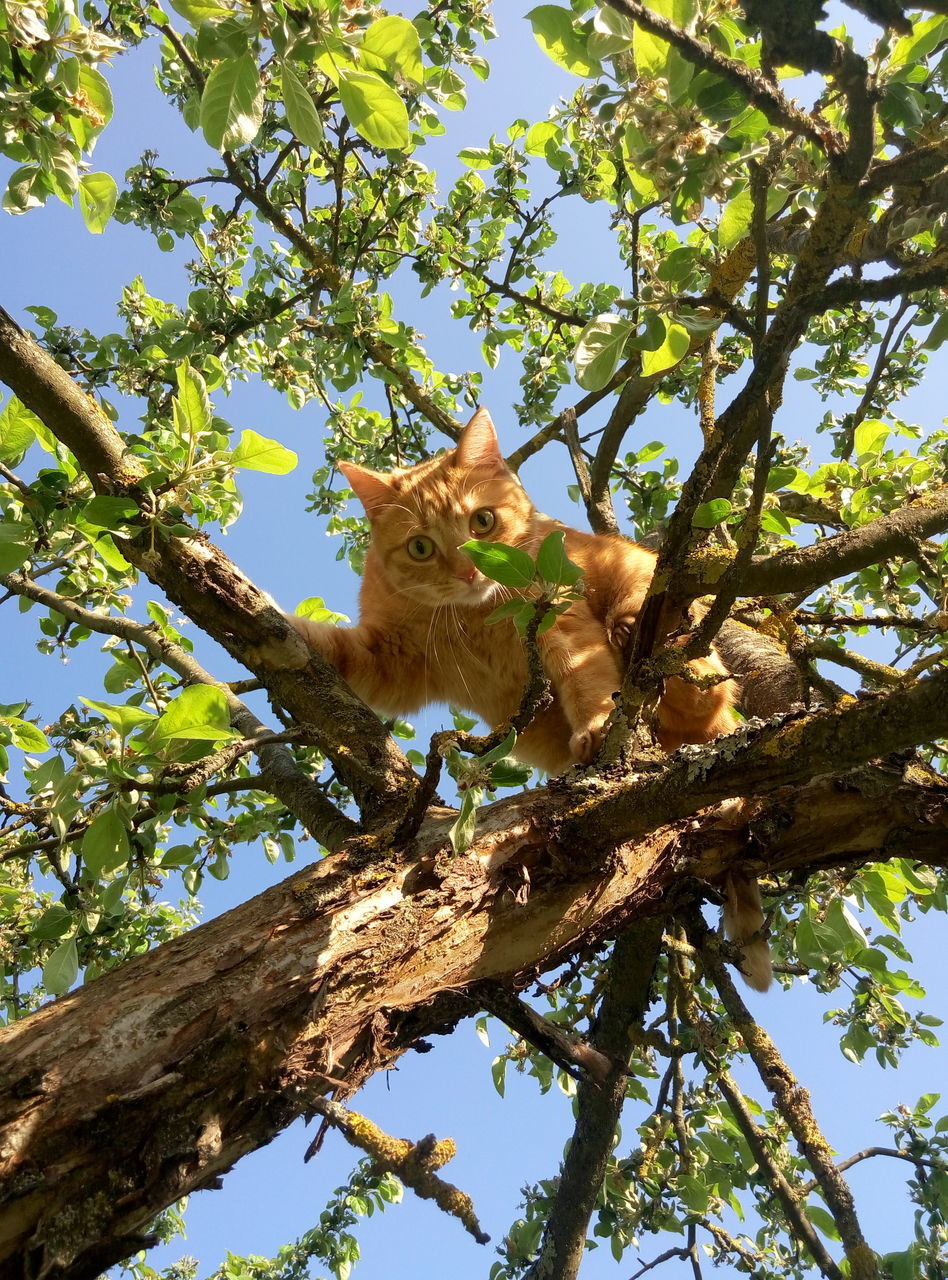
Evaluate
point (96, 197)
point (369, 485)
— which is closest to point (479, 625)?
point (369, 485)

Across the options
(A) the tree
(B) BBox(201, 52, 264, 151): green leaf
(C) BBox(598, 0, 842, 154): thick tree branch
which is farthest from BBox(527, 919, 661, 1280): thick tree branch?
(B) BBox(201, 52, 264, 151): green leaf

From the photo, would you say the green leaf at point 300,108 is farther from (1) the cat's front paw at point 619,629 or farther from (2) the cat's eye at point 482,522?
(2) the cat's eye at point 482,522

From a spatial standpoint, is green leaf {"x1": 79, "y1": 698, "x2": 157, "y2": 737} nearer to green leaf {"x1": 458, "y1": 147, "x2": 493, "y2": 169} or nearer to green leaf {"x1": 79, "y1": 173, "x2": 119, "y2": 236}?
green leaf {"x1": 79, "y1": 173, "x2": 119, "y2": 236}

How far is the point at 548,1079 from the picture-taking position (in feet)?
10.2

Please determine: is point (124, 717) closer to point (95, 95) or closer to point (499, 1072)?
point (95, 95)

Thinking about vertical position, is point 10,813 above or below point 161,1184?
above

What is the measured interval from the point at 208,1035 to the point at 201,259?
359 centimetres

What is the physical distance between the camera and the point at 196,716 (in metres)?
1.37

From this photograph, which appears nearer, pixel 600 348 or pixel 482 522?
pixel 600 348

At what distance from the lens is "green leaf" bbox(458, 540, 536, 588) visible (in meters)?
1.37

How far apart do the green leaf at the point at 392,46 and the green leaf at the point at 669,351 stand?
2.05ft

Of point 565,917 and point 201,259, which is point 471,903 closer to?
point 565,917

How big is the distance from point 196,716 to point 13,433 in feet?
3.11

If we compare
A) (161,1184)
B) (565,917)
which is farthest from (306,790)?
(161,1184)
